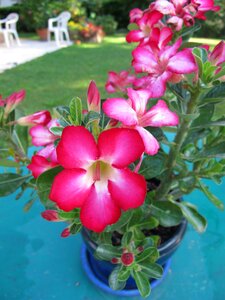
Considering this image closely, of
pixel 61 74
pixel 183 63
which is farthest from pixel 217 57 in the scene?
pixel 61 74

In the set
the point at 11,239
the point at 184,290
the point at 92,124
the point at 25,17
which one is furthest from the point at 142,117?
the point at 25,17

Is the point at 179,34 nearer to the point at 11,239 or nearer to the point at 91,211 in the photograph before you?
the point at 91,211

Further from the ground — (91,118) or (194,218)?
(91,118)

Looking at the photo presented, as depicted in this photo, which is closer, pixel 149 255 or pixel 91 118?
pixel 91 118

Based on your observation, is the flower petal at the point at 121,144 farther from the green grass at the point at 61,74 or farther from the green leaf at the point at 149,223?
the green grass at the point at 61,74

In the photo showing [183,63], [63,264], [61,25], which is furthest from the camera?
[61,25]

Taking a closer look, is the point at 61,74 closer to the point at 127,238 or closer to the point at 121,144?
the point at 127,238

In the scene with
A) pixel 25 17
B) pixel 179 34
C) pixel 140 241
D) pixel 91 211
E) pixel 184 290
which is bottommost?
pixel 25 17
